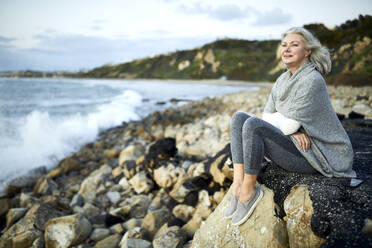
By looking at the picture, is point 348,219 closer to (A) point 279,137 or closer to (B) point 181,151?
(A) point 279,137

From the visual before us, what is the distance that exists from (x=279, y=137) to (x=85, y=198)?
443 cm

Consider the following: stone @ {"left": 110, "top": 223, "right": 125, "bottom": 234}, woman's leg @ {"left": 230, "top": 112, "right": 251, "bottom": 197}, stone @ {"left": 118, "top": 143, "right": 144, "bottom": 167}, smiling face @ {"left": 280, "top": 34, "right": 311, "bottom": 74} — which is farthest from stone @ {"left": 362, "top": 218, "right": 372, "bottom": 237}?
stone @ {"left": 118, "top": 143, "right": 144, "bottom": 167}

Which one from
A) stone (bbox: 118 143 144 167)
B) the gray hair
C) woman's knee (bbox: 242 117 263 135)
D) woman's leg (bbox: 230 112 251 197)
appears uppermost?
the gray hair

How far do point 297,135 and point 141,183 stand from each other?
3.57m

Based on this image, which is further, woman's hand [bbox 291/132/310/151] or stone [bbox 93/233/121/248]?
stone [bbox 93/233/121/248]

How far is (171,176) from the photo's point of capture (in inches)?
187

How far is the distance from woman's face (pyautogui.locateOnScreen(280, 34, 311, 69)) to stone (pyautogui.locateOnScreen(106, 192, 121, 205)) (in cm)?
415

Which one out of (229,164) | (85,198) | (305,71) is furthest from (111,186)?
(305,71)

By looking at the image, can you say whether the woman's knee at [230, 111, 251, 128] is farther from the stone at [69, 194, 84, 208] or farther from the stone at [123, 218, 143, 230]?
the stone at [69, 194, 84, 208]

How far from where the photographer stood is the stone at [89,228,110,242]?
3493 mm

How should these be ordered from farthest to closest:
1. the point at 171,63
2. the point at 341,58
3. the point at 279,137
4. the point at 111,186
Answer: the point at 171,63, the point at 341,58, the point at 111,186, the point at 279,137

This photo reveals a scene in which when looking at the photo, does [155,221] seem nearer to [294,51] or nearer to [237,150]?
[237,150]

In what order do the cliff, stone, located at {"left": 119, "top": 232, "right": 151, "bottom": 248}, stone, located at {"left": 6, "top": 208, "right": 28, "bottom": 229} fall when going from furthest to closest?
the cliff < stone, located at {"left": 6, "top": 208, "right": 28, "bottom": 229} < stone, located at {"left": 119, "top": 232, "right": 151, "bottom": 248}

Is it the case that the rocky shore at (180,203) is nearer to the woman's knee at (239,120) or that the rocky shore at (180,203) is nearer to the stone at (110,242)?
the stone at (110,242)
